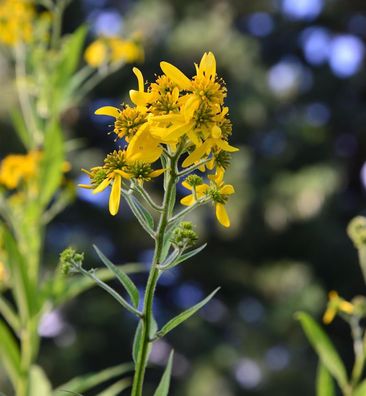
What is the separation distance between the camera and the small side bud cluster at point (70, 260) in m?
0.99

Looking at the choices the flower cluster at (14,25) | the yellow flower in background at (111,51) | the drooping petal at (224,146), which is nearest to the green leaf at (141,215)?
the drooping petal at (224,146)

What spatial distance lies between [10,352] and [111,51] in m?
1.42

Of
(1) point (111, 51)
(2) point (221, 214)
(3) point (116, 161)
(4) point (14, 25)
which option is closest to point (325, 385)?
(2) point (221, 214)

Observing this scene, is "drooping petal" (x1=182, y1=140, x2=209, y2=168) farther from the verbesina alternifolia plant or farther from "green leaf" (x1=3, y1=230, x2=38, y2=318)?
"green leaf" (x1=3, y1=230, x2=38, y2=318)

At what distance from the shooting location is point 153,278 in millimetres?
917

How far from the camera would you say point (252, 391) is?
7375 mm

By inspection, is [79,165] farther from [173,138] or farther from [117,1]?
[173,138]

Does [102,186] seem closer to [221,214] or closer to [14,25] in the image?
[221,214]

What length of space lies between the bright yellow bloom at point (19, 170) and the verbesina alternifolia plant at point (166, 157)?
1.11 meters

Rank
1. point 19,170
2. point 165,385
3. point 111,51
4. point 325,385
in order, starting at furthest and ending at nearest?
point 111,51
point 19,170
point 325,385
point 165,385

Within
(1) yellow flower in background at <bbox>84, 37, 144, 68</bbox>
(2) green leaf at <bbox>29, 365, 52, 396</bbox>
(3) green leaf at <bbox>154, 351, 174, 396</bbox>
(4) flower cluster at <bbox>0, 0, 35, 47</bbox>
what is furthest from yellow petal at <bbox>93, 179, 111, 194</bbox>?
(1) yellow flower in background at <bbox>84, 37, 144, 68</bbox>

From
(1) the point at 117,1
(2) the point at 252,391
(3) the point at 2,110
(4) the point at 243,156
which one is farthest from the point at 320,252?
(1) the point at 117,1

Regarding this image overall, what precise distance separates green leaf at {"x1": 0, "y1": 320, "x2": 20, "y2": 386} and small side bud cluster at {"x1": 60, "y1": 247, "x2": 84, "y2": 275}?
61 cm

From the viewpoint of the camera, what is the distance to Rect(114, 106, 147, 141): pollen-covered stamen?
0.94 metres
